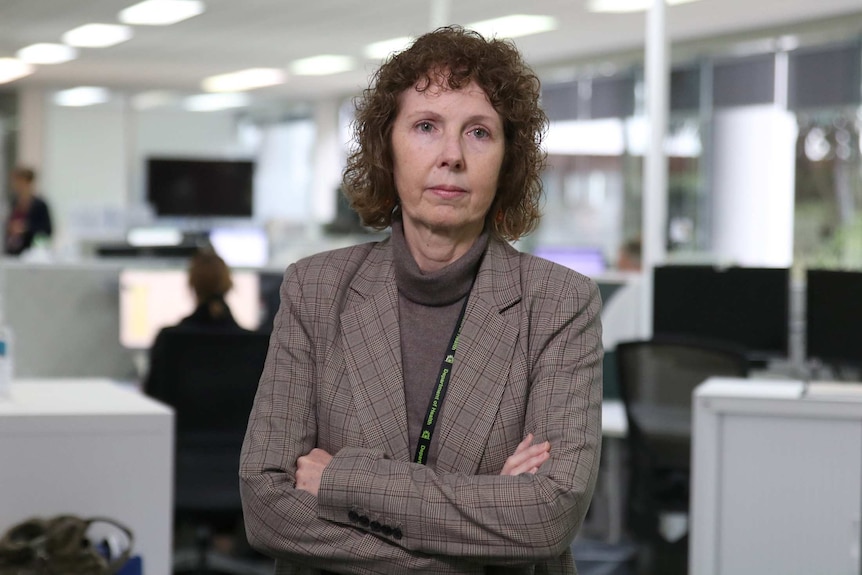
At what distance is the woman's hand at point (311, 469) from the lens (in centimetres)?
144

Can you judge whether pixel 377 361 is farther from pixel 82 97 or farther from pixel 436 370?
pixel 82 97

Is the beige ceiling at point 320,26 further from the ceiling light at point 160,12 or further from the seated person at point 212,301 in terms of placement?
the seated person at point 212,301

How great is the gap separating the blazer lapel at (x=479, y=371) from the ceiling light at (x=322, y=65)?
36.4 ft

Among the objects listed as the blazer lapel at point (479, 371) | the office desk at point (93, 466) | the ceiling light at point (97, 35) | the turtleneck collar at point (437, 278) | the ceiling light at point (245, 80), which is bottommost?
the office desk at point (93, 466)

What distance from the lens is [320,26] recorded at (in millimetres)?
10383

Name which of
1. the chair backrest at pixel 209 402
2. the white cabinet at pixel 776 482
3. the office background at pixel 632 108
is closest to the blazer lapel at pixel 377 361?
the white cabinet at pixel 776 482

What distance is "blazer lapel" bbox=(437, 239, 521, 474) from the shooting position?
1.43 meters

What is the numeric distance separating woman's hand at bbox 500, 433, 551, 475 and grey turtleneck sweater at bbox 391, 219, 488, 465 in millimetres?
118

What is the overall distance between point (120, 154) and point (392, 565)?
15784 millimetres

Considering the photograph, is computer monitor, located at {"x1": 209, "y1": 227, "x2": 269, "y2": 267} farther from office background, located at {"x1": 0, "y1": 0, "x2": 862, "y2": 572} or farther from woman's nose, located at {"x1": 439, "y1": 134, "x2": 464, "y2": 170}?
woman's nose, located at {"x1": 439, "y1": 134, "x2": 464, "y2": 170}

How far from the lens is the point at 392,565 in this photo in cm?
138

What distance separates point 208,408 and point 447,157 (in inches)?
93.5

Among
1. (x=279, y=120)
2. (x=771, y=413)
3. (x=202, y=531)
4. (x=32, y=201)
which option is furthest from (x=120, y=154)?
(x=771, y=413)

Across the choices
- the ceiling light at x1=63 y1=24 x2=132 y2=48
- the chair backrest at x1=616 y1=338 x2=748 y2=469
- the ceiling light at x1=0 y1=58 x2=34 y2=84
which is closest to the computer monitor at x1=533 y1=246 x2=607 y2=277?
the chair backrest at x1=616 y1=338 x2=748 y2=469
